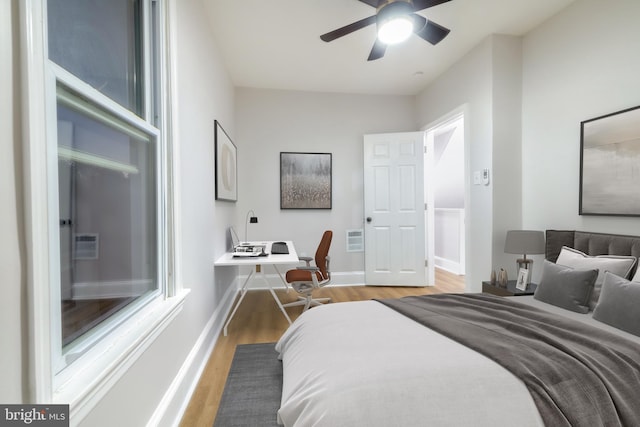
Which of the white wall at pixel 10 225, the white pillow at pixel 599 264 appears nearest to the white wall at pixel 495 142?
the white pillow at pixel 599 264

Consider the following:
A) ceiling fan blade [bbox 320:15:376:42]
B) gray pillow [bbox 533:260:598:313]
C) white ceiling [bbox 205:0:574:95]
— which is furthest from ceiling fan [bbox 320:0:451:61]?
gray pillow [bbox 533:260:598:313]

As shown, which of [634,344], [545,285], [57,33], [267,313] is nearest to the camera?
[57,33]

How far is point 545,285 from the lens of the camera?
1.91 m

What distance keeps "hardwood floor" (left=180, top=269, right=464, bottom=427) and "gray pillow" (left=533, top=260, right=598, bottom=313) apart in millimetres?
2033

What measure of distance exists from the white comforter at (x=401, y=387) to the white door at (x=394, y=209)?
281cm

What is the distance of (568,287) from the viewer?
1772 mm

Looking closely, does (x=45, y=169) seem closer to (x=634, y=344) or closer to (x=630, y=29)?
(x=634, y=344)

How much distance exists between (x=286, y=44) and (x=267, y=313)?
9.41ft

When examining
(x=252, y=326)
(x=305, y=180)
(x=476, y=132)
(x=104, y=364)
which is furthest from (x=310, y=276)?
(x=476, y=132)

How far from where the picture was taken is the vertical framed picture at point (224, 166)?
2.68 meters

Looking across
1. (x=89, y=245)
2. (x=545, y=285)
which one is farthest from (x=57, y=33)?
(x=545, y=285)

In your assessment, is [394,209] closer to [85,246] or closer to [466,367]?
[466,367]

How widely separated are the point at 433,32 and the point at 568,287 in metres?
2.02

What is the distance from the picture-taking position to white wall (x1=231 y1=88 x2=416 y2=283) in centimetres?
399
